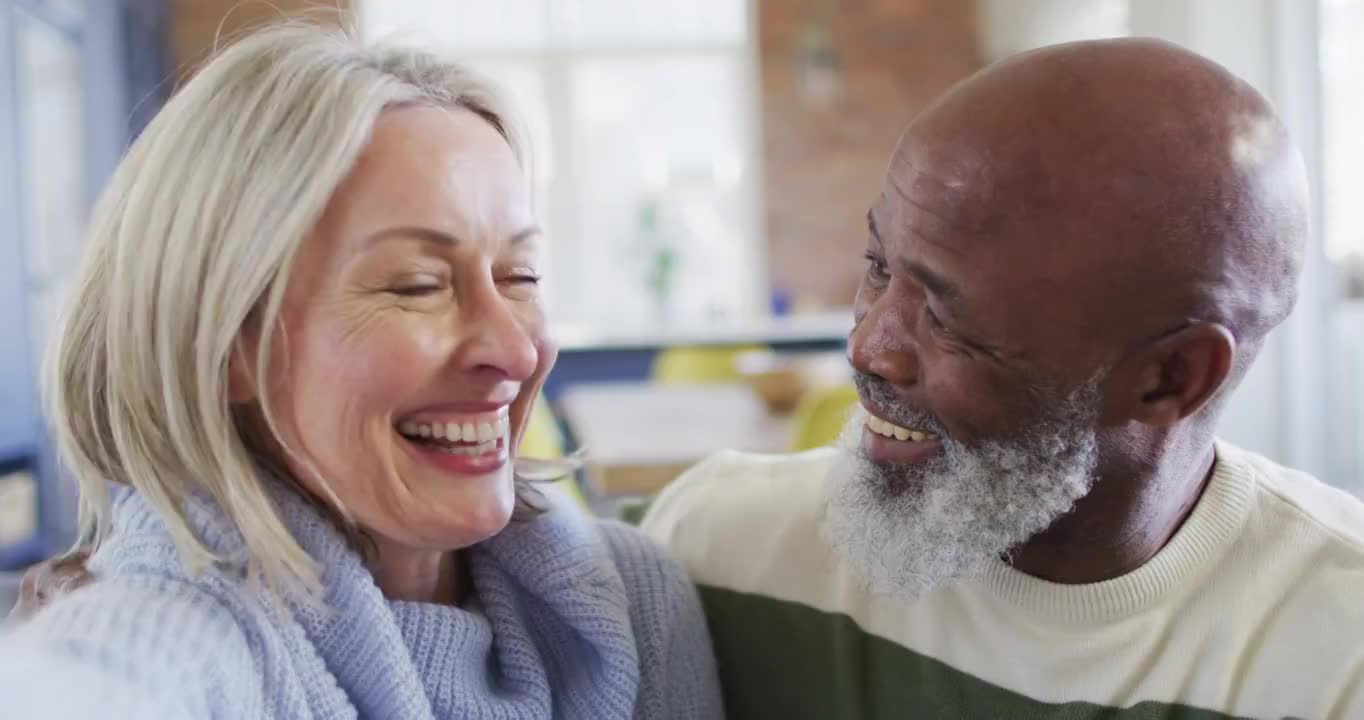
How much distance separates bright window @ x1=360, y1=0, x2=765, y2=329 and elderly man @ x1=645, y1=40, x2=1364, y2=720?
625 cm

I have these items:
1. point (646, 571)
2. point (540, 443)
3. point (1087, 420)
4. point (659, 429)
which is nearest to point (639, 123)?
point (659, 429)

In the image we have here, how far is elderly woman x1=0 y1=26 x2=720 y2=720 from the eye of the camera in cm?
98

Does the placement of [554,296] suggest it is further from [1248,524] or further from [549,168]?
[1248,524]

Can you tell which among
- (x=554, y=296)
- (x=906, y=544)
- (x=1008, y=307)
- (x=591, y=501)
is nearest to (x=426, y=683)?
(x=906, y=544)

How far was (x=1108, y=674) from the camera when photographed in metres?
1.08

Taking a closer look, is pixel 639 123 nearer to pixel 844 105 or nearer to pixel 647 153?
pixel 647 153

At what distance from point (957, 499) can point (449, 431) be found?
0.46 meters

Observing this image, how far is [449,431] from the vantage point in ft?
3.56

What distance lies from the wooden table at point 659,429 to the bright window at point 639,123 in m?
3.36

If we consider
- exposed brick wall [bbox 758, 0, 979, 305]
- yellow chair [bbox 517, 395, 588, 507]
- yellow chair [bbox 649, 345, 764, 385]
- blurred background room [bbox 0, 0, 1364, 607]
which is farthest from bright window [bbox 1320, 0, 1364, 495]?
exposed brick wall [bbox 758, 0, 979, 305]

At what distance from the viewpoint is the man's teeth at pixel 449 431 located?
3.52ft

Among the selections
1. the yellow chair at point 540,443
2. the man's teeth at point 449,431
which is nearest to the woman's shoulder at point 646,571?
the man's teeth at point 449,431

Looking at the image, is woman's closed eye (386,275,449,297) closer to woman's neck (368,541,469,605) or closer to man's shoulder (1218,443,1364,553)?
woman's neck (368,541,469,605)

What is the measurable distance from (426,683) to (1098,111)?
74 cm
